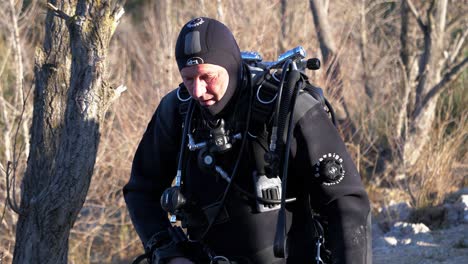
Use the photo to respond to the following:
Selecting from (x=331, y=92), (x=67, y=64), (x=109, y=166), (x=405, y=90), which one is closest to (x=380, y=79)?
(x=405, y=90)

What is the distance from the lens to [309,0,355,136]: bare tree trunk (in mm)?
8555

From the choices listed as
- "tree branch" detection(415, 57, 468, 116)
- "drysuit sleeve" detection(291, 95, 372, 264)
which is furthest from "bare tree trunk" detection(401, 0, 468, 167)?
"drysuit sleeve" detection(291, 95, 372, 264)

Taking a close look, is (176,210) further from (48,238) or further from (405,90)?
(405,90)

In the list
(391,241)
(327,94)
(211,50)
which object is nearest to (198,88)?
(211,50)

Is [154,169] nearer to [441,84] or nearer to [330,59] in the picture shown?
[330,59]

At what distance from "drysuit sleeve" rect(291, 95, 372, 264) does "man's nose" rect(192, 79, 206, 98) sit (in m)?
0.35

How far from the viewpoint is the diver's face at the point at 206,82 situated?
2957mm

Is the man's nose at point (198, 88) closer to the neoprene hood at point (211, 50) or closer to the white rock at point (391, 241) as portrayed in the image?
the neoprene hood at point (211, 50)

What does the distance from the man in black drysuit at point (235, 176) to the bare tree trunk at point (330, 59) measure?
5.26m

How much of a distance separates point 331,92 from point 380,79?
2.41m

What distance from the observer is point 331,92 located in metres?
8.59

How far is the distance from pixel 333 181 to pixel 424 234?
4.28 metres

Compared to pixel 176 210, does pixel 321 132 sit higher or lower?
higher

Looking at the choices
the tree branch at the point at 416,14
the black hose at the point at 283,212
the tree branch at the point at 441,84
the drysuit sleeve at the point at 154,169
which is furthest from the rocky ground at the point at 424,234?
the black hose at the point at 283,212
